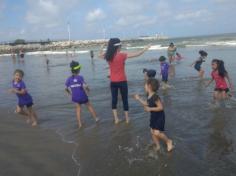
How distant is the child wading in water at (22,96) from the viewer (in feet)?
29.0

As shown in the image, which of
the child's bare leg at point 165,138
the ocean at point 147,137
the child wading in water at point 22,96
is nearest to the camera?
the ocean at point 147,137

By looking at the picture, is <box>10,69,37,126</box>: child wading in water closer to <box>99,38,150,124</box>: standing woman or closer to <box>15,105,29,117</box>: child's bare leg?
<box>15,105,29,117</box>: child's bare leg

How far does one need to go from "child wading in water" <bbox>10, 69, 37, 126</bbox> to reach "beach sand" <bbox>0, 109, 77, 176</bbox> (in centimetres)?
36

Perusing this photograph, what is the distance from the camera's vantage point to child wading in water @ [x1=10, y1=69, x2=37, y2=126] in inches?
348

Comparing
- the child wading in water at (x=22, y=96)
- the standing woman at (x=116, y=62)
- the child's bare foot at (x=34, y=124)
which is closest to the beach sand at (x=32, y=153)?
the child's bare foot at (x=34, y=124)

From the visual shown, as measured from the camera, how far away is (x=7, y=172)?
5.62 metres

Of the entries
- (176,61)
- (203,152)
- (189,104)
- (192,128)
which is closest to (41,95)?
(189,104)

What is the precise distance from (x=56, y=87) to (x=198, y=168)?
36.7ft

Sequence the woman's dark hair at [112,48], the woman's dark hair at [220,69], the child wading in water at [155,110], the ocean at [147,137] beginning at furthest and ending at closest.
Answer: the woman's dark hair at [220,69], the woman's dark hair at [112,48], the child wading in water at [155,110], the ocean at [147,137]

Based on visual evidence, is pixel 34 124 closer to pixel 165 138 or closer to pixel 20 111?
pixel 20 111

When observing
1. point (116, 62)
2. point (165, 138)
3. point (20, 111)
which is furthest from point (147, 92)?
point (20, 111)

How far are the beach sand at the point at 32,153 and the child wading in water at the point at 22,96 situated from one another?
358mm

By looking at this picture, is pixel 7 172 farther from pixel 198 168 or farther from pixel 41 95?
pixel 41 95

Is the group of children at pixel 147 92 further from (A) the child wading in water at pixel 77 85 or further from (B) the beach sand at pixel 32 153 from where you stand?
(B) the beach sand at pixel 32 153
